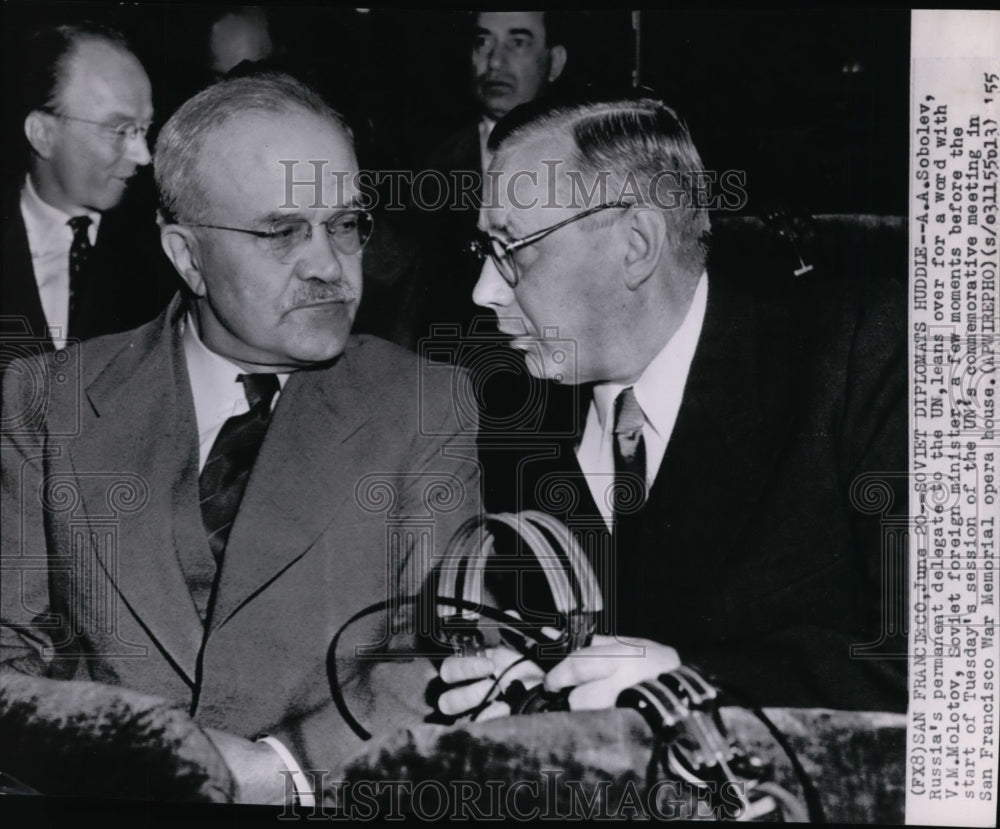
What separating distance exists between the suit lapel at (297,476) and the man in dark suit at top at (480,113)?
0.81ft

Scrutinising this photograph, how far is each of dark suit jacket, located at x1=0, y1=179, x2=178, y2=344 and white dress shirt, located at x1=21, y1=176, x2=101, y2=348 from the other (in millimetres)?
18

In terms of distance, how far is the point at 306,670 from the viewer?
273 cm

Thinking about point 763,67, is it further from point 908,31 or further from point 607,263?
point 607,263

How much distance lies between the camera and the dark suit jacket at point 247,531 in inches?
107

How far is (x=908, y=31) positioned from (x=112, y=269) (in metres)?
1.87

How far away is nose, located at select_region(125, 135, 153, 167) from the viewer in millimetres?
2770

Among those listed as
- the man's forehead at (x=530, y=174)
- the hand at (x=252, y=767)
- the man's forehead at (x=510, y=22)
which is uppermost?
the man's forehead at (x=510, y=22)

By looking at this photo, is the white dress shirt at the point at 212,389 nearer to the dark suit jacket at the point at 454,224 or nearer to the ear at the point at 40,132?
the dark suit jacket at the point at 454,224

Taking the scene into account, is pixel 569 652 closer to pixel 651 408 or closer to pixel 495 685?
pixel 495 685

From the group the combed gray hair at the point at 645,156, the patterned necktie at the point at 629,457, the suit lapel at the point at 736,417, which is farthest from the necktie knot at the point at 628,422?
the combed gray hair at the point at 645,156

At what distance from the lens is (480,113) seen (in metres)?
2.73

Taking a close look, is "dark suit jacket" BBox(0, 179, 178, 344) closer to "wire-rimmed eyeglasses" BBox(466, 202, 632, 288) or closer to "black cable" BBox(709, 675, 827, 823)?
"wire-rimmed eyeglasses" BBox(466, 202, 632, 288)

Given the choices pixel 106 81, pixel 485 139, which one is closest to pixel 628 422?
pixel 485 139

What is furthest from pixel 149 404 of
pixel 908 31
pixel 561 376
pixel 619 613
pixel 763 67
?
pixel 908 31
